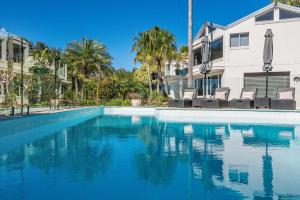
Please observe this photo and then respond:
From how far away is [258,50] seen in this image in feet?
73.5

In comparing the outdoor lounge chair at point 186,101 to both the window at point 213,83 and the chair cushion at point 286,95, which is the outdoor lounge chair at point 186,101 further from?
the window at point 213,83

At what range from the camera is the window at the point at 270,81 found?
21.9 meters

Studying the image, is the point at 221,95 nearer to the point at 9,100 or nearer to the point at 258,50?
the point at 258,50

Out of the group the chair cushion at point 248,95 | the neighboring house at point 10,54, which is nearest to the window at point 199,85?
the chair cushion at point 248,95

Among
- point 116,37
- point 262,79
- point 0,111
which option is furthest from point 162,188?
point 116,37

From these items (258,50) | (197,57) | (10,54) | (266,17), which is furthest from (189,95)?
(10,54)

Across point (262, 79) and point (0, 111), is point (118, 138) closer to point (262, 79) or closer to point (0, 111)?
point (0, 111)

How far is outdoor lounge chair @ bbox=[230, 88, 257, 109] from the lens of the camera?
17.4 m

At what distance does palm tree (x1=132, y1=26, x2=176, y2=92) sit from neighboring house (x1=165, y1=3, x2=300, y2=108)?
6.71 m

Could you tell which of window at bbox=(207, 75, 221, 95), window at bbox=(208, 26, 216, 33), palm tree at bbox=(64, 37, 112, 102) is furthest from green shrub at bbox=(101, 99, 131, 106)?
palm tree at bbox=(64, 37, 112, 102)

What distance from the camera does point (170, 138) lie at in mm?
9945

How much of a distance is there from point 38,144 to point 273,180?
255 inches

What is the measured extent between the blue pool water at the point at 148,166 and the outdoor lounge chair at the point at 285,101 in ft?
21.2

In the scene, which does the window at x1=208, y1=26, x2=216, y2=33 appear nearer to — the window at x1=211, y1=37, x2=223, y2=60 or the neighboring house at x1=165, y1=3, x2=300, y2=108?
the window at x1=211, y1=37, x2=223, y2=60
